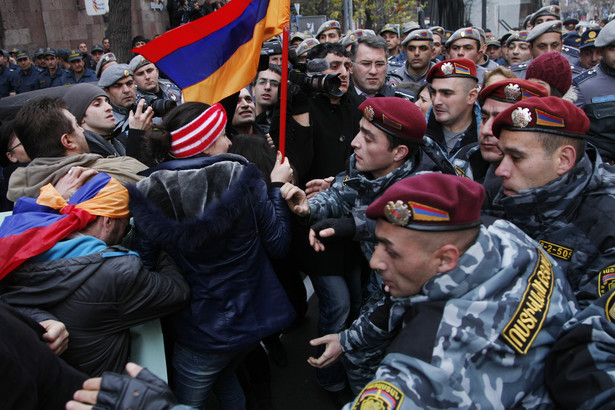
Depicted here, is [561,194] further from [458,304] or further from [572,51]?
[572,51]

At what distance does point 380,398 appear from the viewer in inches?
53.1

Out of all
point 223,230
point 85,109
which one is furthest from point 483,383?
point 85,109

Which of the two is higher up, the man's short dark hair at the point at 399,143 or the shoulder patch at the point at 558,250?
the man's short dark hair at the point at 399,143

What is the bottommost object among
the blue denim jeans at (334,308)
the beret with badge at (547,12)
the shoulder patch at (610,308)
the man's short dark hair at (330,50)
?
the blue denim jeans at (334,308)

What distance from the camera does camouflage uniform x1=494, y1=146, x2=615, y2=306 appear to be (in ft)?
6.21

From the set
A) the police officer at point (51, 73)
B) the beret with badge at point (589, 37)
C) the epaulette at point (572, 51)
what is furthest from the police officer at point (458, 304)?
the police officer at point (51, 73)

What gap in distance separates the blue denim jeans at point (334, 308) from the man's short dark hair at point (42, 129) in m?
1.66

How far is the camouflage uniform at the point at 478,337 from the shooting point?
1.36 metres

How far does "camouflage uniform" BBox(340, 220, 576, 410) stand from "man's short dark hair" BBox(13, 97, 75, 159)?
204 centimetres

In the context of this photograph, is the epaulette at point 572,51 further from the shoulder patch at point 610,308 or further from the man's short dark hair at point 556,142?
the shoulder patch at point 610,308

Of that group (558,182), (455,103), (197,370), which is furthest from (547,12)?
(197,370)

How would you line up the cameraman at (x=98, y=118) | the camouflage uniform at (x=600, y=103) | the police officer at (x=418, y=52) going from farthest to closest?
the police officer at (x=418, y=52) < the camouflage uniform at (x=600, y=103) < the cameraman at (x=98, y=118)

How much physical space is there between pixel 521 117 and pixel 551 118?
116 millimetres

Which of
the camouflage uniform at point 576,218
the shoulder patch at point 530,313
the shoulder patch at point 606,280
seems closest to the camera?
the shoulder patch at point 530,313
